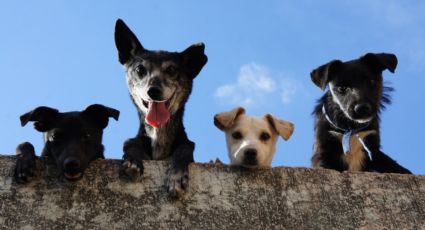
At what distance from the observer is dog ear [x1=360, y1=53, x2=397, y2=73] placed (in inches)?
264

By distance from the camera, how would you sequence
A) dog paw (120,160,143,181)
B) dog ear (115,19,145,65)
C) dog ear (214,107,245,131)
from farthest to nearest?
dog ear (115,19,145,65) < dog ear (214,107,245,131) < dog paw (120,160,143,181)

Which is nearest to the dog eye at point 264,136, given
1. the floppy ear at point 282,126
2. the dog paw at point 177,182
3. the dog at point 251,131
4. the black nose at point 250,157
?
the dog at point 251,131

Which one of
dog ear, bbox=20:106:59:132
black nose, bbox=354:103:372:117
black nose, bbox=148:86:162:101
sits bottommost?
dog ear, bbox=20:106:59:132

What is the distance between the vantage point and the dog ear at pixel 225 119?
6270mm

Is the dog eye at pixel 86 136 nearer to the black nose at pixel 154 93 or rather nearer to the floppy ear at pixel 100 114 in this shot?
the floppy ear at pixel 100 114

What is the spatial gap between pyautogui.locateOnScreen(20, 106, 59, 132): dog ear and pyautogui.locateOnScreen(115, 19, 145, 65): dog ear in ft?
5.46

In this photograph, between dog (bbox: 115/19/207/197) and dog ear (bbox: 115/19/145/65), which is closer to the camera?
dog (bbox: 115/19/207/197)

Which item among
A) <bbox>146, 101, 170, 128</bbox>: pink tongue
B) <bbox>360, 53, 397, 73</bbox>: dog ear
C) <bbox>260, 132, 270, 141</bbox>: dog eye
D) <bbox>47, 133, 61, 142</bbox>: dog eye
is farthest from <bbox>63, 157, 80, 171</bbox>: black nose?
<bbox>360, 53, 397, 73</bbox>: dog ear

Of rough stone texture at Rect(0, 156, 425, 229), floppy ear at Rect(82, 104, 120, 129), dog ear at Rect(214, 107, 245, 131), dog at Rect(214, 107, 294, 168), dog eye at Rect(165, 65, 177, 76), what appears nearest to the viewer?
rough stone texture at Rect(0, 156, 425, 229)

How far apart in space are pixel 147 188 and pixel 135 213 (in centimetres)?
28

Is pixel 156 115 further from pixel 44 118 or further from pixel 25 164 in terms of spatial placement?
pixel 25 164

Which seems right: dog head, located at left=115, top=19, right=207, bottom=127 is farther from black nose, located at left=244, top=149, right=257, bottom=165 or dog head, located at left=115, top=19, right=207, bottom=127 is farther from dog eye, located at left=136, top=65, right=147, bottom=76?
black nose, located at left=244, top=149, right=257, bottom=165

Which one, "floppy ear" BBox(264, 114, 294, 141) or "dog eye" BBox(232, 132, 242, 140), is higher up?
"floppy ear" BBox(264, 114, 294, 141)

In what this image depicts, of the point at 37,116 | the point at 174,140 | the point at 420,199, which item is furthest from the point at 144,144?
the point at 420,199
